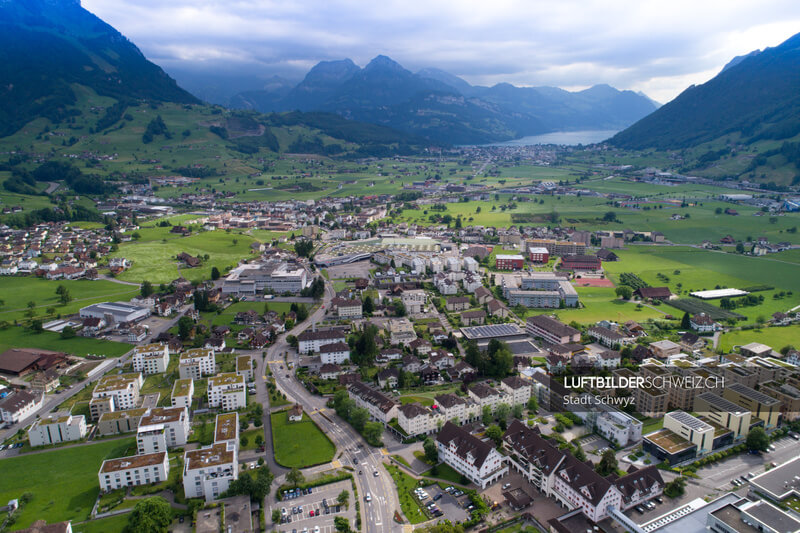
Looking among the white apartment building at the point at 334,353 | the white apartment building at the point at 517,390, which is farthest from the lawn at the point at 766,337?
the white apartment building at the point at 334,353

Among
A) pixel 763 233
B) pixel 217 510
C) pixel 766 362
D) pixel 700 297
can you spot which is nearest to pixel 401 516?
pixel 217 510

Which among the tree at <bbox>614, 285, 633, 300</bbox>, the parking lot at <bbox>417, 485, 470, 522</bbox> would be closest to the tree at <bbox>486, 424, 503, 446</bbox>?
the parking lot at <bbox>417, 485, 470, 522</bbox>

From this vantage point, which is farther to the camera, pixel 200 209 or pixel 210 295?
pixel 200 209

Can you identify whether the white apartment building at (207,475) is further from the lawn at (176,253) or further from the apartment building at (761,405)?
the lawn at (176,253)

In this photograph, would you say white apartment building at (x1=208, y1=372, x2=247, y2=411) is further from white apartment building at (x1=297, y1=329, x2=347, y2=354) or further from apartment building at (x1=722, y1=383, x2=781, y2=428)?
apartment building at (x1=722, y1=383, x2=781, y2=428)

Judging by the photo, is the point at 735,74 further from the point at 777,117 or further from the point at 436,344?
the point at 436,344

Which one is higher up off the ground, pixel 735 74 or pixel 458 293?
pixel 735 74
